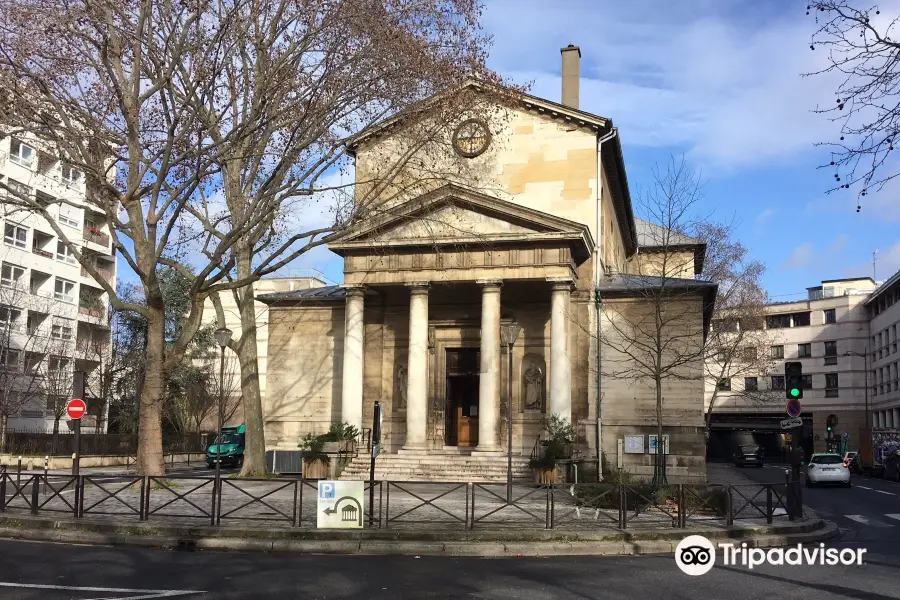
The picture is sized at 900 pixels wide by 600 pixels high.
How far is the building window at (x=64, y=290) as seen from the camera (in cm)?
5504

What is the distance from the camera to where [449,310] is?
109 feet

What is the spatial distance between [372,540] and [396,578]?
338 centimetres

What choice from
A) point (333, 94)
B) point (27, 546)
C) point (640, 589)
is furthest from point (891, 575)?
point (333, 94)

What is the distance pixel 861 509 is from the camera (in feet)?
74.9

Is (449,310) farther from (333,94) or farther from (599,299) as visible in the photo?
(333,94)

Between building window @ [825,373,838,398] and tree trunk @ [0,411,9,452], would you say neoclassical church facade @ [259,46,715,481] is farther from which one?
building window @ [825,373,838,398]

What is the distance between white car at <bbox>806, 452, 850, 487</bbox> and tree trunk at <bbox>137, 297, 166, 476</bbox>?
84.1 ft

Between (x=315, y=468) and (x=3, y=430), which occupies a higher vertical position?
(x=3, y=430)

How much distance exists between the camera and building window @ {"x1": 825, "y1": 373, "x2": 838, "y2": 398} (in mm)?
77750

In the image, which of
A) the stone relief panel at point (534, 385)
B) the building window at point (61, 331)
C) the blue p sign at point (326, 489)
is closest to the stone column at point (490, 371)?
the stone relief panel at point (534, 385)

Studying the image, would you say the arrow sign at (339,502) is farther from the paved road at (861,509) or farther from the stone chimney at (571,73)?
the stone chimney at (571,73)

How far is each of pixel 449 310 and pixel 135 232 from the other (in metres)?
15.3

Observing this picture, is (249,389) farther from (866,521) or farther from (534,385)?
(866,521)

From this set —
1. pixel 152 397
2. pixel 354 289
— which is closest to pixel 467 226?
pixel 354 289
